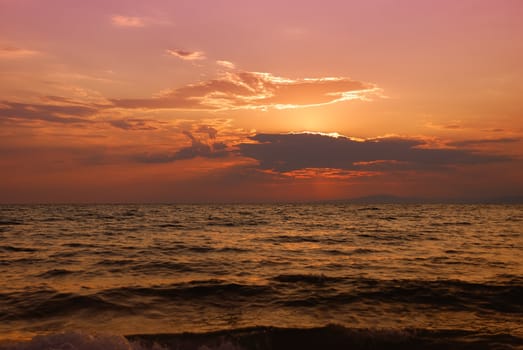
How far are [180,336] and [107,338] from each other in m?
1.70

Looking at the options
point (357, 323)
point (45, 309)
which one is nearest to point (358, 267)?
point (357, 323)

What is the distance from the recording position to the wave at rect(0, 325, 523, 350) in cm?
849

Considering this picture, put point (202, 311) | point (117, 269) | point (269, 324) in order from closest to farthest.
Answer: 1. point (269, 324)
2. point (202, 311)
3. point (117, 269)

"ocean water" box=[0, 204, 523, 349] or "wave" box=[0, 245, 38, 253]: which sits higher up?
"ocean water" box=[0, 204, 523, 349]

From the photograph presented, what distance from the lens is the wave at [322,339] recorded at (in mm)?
8492

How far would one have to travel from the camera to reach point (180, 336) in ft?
29.5

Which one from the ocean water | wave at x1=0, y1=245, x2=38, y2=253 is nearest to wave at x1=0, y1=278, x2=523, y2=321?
the ocean water

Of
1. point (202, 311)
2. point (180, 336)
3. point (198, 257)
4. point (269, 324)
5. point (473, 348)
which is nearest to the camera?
point (473, 348)

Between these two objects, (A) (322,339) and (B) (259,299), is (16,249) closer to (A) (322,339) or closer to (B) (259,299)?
(B) (259,299)

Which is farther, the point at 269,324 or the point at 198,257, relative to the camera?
the point at 198,257

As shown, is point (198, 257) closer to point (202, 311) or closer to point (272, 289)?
point (272, 289)

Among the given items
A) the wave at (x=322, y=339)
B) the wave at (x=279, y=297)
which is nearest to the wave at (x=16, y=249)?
the wave at (x=279, y=297)

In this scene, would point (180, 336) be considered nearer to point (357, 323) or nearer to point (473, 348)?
point (357, 323)

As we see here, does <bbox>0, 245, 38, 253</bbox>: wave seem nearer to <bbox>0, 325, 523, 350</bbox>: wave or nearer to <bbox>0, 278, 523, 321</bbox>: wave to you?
<bbox>0, 278, 523, 321</bbox>: wave
